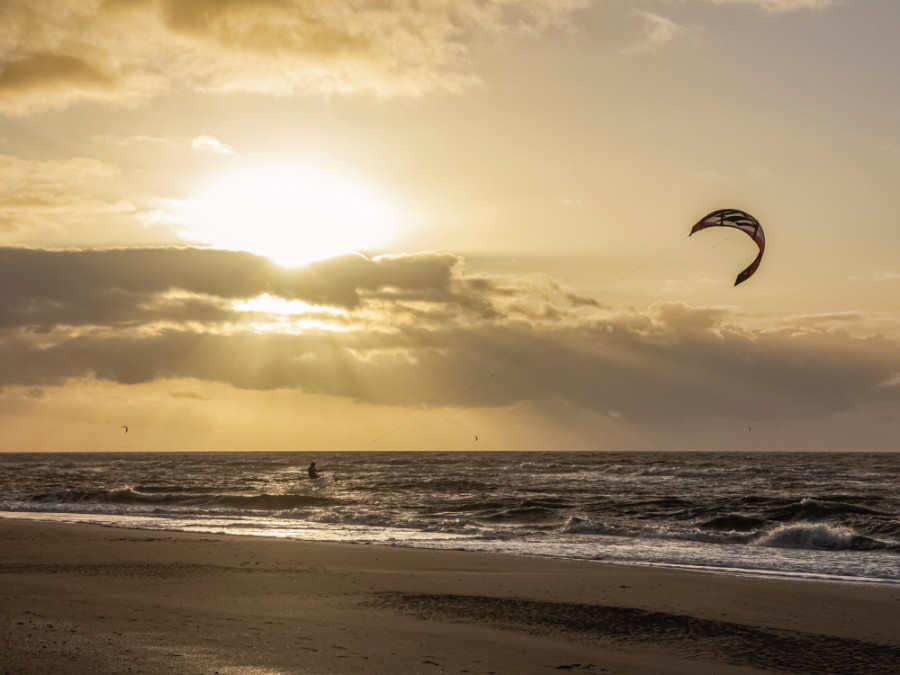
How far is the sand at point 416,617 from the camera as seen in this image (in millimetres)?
8031

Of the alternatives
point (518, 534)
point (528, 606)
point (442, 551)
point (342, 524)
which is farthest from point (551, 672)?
point (342, 524)

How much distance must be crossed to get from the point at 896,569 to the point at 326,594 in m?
12.1

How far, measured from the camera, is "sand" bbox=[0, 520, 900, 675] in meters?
8.03

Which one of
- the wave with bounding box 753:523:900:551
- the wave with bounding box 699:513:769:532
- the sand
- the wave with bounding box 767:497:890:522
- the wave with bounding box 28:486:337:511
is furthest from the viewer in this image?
the wave with bounding box 28:486:337:511

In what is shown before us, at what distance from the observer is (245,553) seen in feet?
53.7

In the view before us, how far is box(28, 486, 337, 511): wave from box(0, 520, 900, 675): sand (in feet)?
60.0

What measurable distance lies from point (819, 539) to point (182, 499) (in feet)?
89.9

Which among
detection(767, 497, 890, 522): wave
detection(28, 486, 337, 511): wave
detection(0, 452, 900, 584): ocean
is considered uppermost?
detection(767, 497, 890, 522): wave

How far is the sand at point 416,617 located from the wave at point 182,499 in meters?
18.3

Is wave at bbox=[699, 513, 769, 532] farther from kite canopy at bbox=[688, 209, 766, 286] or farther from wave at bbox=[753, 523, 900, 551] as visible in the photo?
kite canopy at bbox=[688, 209, 766, 286]

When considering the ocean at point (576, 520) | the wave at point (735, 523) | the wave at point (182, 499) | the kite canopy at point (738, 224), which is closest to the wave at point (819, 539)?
the ocean at point (576, 520)

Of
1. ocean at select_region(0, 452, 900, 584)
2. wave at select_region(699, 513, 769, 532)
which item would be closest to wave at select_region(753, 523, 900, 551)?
ocean at select_region(0, 452, 900, 584)

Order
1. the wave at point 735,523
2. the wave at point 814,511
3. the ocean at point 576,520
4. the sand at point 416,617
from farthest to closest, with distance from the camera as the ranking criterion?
the wave at point 814,511, the wave at point 735,523, the ocean at point 576,520, the sand at point 416,617

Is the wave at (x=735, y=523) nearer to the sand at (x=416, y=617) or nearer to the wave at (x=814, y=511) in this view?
the wave at (x=814, y=511)
